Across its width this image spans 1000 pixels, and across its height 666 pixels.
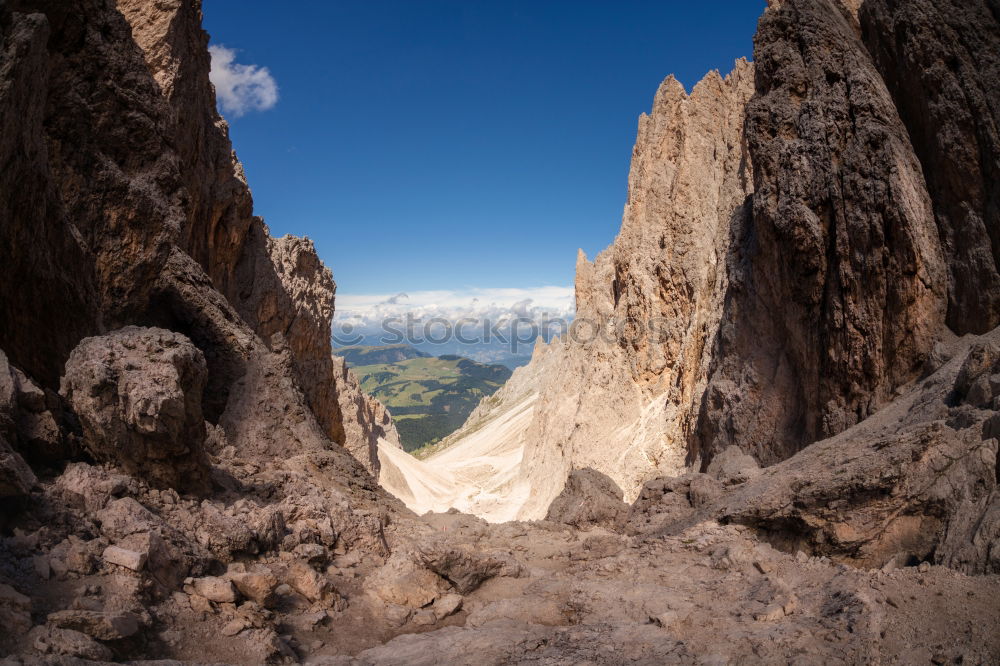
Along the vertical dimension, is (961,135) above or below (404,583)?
above

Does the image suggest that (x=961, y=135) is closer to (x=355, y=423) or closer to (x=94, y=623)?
(x=94, y=623)

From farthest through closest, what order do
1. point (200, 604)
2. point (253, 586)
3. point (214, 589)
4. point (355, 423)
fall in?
point (355, 423)
point (253, 586)
point (214, 589)
point (200, 604)

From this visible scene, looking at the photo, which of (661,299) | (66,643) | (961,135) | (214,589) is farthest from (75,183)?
(661,299)

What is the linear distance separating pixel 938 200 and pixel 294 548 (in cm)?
1224

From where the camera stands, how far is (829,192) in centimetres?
1230

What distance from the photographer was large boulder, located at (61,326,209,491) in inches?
235

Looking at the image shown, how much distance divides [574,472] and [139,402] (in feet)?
30.3

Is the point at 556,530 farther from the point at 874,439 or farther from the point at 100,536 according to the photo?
the point at 100,536

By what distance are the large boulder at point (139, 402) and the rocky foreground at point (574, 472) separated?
0.11ft

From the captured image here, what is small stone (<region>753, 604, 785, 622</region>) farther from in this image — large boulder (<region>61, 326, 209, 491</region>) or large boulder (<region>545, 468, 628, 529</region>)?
large boulder (<region>545, 468, 628, 529</region>)

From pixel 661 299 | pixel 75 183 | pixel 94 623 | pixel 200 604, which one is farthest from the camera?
pixel 661 299

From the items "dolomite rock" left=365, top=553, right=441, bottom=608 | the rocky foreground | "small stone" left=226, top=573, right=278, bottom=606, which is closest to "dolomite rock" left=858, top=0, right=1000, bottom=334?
the rocky foreground

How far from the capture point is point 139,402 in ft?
19.8

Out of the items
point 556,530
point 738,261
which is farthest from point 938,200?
point 556,530
